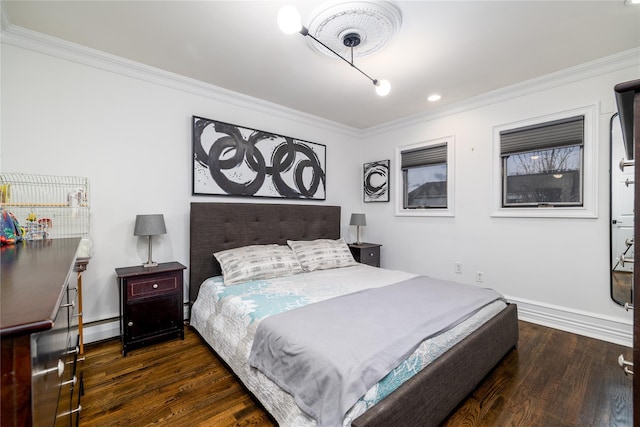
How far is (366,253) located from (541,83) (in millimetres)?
2700

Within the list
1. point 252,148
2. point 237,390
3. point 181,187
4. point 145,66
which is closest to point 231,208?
point 181,187

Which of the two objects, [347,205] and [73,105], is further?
[347,205]

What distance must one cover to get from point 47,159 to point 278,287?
212 centimetres

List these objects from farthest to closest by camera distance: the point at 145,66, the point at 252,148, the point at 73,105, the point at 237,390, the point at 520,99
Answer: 1. the point at 252,148
2. the point at 520,99
3. the point at 145,66
4. the point at 73,105
5. the point at 237,390

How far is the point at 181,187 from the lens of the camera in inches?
112

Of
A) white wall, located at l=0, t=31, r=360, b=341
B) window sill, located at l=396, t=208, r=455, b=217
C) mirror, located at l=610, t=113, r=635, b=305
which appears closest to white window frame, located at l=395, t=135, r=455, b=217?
window sill, located at l=396, t=208, r=455, b=217

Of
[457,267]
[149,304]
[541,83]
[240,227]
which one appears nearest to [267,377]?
[149,304]

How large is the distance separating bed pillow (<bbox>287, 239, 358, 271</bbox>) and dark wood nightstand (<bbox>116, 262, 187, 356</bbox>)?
1.21 metres

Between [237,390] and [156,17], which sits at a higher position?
[156,17]

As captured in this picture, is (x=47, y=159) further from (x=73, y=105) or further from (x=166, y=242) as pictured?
(x=166, y=242)

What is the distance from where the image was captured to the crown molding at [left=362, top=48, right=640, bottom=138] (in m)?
2.38

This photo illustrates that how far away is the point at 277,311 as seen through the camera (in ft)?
5.90

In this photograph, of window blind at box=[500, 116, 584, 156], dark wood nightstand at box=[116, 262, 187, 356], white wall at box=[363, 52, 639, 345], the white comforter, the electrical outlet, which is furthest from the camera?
the electrical outlet

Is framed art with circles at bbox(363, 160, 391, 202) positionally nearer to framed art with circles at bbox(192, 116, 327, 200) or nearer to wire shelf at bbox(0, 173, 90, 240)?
framed art with circles at bbox(192, 116, 327, 200)
